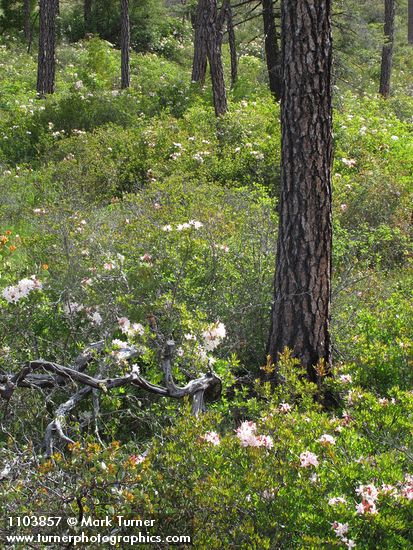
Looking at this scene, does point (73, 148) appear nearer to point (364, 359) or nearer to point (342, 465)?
point (364, 359)

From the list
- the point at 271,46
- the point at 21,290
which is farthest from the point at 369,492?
the point at 271,46

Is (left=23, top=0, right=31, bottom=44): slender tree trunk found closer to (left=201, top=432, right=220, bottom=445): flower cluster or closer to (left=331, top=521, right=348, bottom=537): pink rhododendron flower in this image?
(left=201, top=432, right=220, bottom=445): flower cluster

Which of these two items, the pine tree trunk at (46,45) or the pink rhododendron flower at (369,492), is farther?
the pine tree trunk at (46,45)

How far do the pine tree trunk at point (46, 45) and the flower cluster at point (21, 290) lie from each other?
12526mm

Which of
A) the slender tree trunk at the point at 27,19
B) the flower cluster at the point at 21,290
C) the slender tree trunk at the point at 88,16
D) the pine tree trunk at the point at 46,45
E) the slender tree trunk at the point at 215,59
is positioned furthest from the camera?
the slender tree trunk at the point at 88,16

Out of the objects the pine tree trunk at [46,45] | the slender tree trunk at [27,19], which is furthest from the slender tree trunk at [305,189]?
the slender tree trunk at [27,19]

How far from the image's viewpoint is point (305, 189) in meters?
4.34

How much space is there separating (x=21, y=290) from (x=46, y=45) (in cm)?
1310

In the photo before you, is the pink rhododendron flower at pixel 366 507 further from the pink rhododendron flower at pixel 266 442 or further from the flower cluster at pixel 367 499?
the pink rhododendron flower at pixel 266 442

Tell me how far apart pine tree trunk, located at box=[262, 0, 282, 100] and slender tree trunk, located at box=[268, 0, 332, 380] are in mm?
9713

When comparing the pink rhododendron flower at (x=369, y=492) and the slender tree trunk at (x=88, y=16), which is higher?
the slender tree trunk at (x=88, y=16)

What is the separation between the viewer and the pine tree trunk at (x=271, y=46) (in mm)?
13781

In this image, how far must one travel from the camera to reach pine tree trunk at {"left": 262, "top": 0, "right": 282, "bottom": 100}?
13781 millimetres

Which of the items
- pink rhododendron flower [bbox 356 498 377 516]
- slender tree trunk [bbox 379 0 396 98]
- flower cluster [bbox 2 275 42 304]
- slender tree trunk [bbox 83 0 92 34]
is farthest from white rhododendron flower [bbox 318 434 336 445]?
slender tree trunk [bbox 83 0 92 34]
